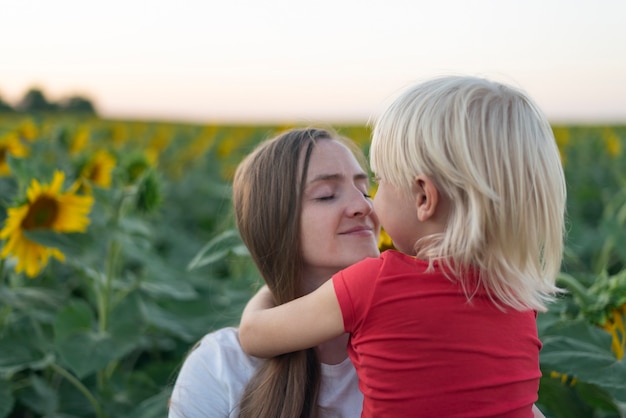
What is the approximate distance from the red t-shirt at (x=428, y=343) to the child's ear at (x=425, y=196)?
6 cm

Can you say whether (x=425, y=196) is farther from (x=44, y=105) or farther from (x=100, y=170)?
(x=44, y=105)

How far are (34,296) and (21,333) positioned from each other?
0.21 m

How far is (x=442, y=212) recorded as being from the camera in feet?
3.56

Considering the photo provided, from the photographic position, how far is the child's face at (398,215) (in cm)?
110

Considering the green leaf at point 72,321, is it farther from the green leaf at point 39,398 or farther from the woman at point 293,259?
the woman at point 293,259

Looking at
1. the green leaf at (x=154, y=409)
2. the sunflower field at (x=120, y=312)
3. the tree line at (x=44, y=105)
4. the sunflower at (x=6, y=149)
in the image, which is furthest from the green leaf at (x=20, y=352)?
the tree line at (x=44, y=105)

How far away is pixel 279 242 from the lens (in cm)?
139

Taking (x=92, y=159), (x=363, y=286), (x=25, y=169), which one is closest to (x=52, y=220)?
(x=25, y=169)

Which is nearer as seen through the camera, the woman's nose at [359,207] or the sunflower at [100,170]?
the woman's nose at [359,207]

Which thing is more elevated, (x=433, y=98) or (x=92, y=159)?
(x=433, y=98)

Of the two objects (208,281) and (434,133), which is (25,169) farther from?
(434,133)

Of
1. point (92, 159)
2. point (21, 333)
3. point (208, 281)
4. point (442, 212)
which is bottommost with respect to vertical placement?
point (208, 281)

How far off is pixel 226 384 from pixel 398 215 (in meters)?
0.50

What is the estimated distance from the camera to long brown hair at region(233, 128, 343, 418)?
1.32 m
